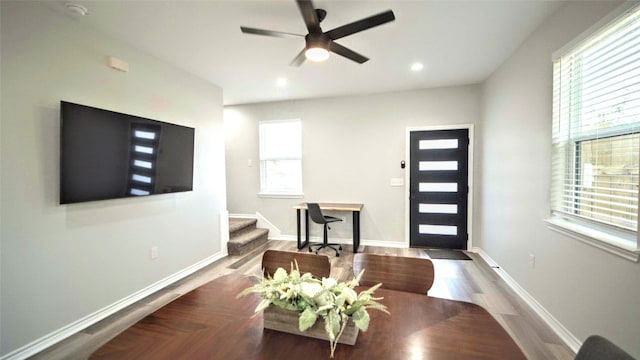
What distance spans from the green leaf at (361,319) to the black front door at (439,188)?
3.84m

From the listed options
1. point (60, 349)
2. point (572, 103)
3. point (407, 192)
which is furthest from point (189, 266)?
point (572, 103)

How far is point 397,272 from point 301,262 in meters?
0.57

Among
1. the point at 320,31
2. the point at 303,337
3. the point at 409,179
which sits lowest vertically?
the point at 303,337

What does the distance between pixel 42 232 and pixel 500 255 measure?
4.67 m

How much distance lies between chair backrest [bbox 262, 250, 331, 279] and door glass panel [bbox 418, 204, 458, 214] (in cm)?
330

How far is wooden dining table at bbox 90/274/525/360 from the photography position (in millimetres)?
880

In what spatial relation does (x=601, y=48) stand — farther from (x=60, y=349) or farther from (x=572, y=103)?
(x=60, y=349)

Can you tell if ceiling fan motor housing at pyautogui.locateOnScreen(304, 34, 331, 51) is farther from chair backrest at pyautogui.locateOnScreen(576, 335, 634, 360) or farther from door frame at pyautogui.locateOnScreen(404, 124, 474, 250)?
door frame at pyautogui.locateOnScreen(404, 124, 474, 250)

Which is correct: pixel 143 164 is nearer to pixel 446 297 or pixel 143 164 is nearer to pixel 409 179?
pixel 446 297

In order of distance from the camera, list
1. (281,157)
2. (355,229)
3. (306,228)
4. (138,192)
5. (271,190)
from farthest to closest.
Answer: (271,190) → (281,157) → (306,228) → (355,229) → (138,192)

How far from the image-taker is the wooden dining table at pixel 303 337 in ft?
2.89

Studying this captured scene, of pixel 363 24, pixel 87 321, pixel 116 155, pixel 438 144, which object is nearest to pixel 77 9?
pixel 116 155

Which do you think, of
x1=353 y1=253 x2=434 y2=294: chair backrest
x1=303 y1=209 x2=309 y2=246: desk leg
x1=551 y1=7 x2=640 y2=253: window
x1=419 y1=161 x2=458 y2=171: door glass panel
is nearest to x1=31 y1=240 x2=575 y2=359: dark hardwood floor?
x1=303 y1=209 x2=309 y2=246: desk leg

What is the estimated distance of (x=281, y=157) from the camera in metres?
5.09
